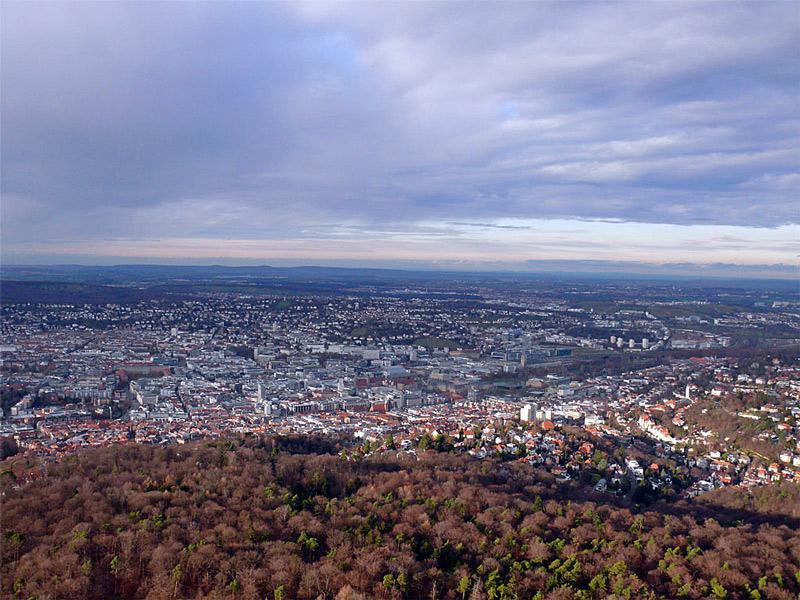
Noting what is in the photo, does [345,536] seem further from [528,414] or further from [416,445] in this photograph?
[528,414]

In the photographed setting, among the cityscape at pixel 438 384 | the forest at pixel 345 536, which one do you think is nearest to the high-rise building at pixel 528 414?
the cityscape at pixel 438 384

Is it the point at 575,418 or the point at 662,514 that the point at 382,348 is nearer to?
the point at 575,418

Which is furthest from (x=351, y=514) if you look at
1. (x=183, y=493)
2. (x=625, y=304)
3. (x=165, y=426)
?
(x=625, y=304)

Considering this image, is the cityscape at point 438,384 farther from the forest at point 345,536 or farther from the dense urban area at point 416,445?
the forest at point 345,536

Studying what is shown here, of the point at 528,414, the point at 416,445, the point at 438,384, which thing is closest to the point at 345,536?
the point at 416,445

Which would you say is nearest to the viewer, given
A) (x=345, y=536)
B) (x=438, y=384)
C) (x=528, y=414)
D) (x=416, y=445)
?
(x=345, y=536)

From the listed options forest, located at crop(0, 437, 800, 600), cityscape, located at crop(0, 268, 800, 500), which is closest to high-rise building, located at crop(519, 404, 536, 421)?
cityscape, located at crop(0, 268, 800, 500)
